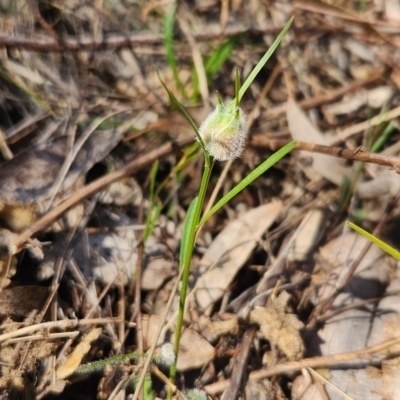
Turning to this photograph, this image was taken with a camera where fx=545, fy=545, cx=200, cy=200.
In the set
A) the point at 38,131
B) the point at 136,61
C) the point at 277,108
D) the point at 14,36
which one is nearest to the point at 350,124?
the point at 277,108

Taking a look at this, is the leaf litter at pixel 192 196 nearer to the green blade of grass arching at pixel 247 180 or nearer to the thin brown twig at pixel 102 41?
the thin brown twig at pixel 102 41

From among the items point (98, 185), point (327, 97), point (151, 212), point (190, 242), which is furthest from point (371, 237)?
point (327, 97)

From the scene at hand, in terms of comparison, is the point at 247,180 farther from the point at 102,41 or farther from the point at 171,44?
the point at 102,41

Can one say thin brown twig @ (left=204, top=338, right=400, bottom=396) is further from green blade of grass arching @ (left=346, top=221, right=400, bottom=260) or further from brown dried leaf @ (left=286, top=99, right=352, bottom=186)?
brown dried leaf @ (left=286, top=99, right=352, bottom=186)

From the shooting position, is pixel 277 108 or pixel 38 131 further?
pixel 277 108

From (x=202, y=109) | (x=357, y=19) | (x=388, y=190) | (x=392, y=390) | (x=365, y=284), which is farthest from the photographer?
(x=357, y=19)

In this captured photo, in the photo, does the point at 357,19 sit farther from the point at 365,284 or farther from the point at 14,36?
the point at 14,36

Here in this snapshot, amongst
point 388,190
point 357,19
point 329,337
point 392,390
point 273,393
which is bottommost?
point 273,393

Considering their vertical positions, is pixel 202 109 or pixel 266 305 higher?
pixel 202 109
